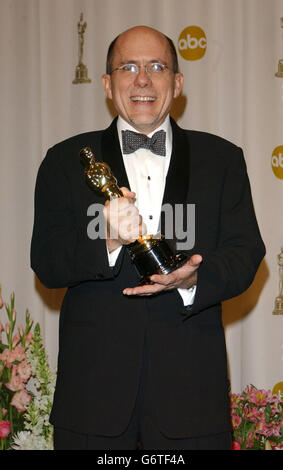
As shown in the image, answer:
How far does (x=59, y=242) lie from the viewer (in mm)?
1619

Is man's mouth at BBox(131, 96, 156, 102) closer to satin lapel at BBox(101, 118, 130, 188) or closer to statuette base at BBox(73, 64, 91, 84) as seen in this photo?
satin lapel at BBox(101, 118, 130, 188)

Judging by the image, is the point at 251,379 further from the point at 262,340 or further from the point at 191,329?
the point at 191,329

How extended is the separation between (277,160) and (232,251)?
1.24m

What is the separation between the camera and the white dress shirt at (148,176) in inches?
66.5

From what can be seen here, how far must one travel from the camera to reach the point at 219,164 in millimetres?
1762

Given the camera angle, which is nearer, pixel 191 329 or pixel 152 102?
pixel 191 329


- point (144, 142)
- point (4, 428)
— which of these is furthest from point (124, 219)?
point (4, 428)

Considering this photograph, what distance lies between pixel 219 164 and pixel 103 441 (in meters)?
0.83

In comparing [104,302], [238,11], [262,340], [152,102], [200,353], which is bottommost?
[262,340]

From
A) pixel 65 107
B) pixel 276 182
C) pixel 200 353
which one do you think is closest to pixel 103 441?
pixel 200 353

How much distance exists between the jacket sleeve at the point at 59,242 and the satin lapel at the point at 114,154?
0.45 ft

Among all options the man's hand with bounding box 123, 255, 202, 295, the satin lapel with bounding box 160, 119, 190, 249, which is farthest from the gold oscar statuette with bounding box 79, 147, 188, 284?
the satin lapel with bounding box 160, 119, 190, 249

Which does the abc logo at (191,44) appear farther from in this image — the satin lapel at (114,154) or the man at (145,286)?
the satin lapel at (114,154)
